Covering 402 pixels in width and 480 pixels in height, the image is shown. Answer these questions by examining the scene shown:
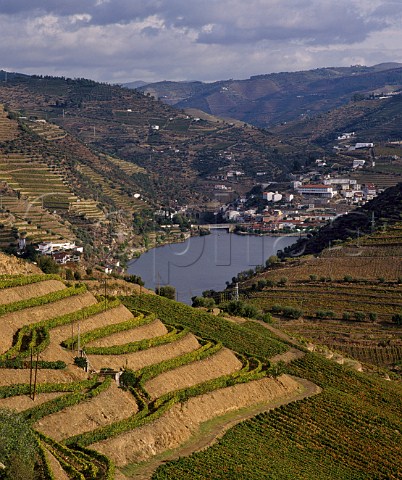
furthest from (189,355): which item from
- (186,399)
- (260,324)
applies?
(260,324)

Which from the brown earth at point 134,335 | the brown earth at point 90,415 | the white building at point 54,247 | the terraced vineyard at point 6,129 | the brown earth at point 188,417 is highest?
the terraced vineyard at point 6,129

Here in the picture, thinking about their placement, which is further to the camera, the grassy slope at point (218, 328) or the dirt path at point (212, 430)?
the grassy slope at point (218, 328)

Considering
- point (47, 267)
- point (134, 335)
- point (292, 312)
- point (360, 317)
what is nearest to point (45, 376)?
point (134, 335)

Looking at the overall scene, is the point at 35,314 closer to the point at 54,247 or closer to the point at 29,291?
the point at 29,291

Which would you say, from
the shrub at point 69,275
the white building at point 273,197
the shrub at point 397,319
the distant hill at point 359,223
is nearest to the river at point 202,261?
the distant hill at point 359,223

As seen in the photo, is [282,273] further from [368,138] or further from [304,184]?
[368,138]

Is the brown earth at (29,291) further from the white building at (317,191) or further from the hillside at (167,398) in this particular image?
the white building at (317,191)
